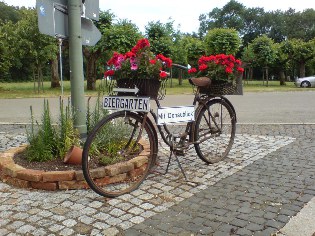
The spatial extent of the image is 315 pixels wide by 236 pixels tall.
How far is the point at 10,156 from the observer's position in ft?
14.8

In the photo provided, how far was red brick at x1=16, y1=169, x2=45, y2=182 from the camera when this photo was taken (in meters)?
3.83

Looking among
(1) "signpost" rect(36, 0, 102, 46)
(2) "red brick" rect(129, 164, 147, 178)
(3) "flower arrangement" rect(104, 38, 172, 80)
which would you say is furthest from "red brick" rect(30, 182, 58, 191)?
(1) "signpost" rect(36, 0, 102, 46)

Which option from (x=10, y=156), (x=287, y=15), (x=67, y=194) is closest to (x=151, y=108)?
(x=67, y=194)

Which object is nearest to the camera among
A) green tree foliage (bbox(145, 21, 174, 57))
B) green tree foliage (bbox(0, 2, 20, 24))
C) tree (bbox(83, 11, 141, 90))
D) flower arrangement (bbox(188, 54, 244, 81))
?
flower arrangement (bbox(188, 54, 244, 81))

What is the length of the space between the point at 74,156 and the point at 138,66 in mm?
1271

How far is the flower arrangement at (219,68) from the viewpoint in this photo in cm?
465

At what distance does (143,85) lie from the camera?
12.6 ft

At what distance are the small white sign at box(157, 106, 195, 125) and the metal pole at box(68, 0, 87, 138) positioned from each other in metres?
1.15

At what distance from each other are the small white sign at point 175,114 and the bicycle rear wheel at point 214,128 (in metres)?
0.20

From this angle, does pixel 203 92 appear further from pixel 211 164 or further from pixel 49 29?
pixel 49 29

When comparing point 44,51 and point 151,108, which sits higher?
point 44,51

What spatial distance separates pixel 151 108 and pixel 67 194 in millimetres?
1243

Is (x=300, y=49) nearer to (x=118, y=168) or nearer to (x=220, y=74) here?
(x=220, y=74)

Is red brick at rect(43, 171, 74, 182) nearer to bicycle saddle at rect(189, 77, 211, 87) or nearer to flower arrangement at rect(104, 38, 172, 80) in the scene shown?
flower arrangement at rect(104, 38, 172, 80)
